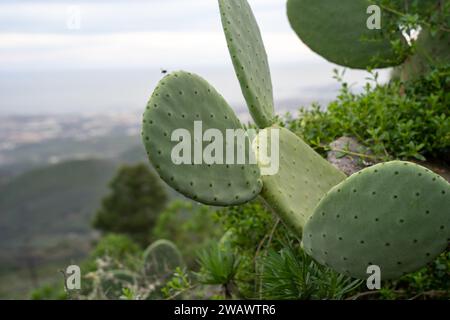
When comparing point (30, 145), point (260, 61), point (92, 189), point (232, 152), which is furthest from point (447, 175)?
point (30, 145)

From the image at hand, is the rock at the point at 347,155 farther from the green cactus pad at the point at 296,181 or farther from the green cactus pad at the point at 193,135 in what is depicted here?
the green cactus pad at the point at 193,135

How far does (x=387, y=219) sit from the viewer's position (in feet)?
5.20

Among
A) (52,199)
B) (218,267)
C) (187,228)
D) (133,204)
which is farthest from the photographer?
(52,199)

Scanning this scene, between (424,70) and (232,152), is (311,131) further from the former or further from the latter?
(232,152)

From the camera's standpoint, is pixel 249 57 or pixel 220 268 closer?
→ pixel 249 57

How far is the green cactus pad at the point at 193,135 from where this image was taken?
160cm

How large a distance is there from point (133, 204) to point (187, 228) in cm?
984

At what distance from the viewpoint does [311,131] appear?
274 cm

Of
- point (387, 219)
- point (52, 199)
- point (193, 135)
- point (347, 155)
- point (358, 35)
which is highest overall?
point (358, 35)

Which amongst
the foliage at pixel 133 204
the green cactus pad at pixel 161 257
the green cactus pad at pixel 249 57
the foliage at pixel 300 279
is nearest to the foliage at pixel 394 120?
the green cactus pad at pixel 249 57

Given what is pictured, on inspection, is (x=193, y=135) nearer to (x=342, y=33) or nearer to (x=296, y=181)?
(x=296, y=181)

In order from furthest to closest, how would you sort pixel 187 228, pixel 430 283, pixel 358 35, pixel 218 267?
pixel 187 228
pixel 358 35
pixel 218 267
pixel 430 283

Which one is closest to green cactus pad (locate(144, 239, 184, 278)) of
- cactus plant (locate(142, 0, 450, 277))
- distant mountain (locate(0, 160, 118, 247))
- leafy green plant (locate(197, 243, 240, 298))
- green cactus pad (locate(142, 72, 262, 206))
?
leafy green plant (locate(197, 243, 240, 298))

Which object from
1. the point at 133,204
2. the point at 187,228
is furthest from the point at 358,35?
the point at 133,204
